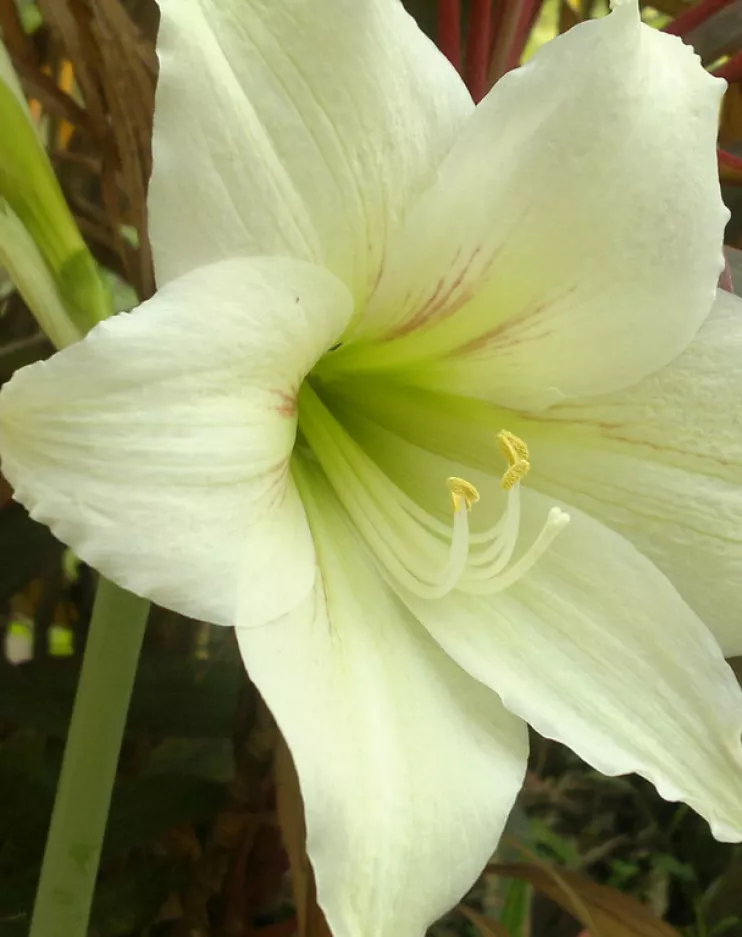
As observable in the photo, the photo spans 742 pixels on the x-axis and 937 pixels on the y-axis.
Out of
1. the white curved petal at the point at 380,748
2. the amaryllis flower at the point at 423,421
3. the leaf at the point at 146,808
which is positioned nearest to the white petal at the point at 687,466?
the amaryllis flower at the point at 423,421

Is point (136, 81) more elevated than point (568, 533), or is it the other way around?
point (136, 81)

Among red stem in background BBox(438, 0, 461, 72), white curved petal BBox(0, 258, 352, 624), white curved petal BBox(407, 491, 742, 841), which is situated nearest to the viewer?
white curved petal BBox(0, 258, 352, 624)

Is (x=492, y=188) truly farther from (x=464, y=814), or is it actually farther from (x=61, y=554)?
(x=61, y=554)

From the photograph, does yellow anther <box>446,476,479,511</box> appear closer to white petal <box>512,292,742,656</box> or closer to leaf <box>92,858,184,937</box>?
white petal <box>512,292,742,656</box>

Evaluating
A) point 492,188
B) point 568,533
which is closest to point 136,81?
point 492,188

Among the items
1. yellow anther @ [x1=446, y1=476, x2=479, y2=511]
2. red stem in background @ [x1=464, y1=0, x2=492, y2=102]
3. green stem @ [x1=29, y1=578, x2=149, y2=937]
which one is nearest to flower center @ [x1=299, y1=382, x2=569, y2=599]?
yellow anther @ [x1=446, y1=476, x2=479, y2=511]

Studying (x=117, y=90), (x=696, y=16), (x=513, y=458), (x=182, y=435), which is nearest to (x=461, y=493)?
(x=513, y=458)

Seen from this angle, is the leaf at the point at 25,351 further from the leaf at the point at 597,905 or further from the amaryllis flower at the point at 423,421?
the leaf at the point at 597,905
